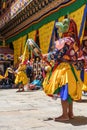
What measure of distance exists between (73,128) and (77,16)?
7181mm

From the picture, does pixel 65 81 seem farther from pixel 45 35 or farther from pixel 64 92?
pixel 45 35

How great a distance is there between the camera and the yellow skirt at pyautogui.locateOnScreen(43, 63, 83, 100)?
190 inches

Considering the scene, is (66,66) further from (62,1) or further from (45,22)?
(45,22)

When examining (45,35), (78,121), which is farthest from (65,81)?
(45,35)

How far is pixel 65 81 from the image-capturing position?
479 centimetres

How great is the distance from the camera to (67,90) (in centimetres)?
477

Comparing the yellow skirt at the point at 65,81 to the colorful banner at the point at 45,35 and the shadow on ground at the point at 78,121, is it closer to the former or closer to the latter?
the shadow on ground at the point at 78,121

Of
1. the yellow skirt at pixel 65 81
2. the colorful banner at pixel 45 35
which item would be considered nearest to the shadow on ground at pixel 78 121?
the yellow skirt at pixel 65 81

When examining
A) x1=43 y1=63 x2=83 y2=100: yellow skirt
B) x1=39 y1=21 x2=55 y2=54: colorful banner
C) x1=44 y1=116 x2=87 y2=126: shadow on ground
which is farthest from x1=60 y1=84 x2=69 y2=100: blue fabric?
x1=39 y1=21 x2=55 y2=54: colorful banner

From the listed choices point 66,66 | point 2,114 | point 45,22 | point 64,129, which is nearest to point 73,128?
point 64,129

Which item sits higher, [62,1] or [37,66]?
[62,1]

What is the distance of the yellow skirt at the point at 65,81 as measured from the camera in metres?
4.82

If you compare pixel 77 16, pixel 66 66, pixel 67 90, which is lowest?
pixel 67 90

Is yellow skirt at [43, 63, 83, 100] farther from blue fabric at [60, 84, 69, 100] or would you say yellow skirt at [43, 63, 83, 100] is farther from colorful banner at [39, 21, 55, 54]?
colorful banner at [39, 21, 55, 54]
